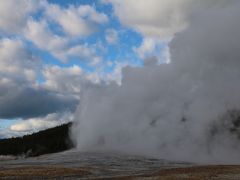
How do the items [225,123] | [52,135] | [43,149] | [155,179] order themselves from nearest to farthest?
[155,179]
[225,123]
[43,149]
[52,135]

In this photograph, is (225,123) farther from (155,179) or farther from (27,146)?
(155,179)

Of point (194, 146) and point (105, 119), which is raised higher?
point (105, 119)

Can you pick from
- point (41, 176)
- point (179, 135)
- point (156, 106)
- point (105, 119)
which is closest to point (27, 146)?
point (105, 119)

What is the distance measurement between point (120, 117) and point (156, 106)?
1253 cm

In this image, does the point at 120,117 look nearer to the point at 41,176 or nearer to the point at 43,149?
the point at 43,149

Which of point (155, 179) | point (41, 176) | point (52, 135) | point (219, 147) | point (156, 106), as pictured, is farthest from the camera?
point (52, 135)

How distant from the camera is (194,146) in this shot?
129000 mm

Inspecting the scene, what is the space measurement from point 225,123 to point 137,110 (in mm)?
29479

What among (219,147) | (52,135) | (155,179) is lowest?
(155,179)

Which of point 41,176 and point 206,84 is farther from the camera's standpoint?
point 206,84

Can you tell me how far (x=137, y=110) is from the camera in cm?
15250

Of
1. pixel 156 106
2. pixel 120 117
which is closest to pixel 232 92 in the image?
pixel 156 106

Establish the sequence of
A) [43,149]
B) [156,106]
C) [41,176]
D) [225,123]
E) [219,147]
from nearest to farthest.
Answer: [41,176] < [219,147] < [225,123] < [156,106] < [43,149]

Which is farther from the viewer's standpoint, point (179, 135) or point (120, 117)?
point (120, 117)
